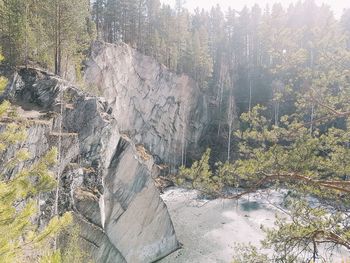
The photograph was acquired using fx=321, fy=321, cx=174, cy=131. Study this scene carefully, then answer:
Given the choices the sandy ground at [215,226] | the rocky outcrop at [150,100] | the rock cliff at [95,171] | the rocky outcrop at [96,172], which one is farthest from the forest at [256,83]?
the rocky outcrop at [96,172]

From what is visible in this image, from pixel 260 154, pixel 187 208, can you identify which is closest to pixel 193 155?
pixel 187 208

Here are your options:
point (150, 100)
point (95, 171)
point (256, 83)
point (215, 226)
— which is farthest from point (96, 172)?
point (256, 83)

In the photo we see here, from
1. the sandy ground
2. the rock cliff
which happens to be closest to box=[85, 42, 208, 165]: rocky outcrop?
the sandy ground

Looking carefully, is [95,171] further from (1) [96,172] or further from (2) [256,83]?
(2) [256,83]

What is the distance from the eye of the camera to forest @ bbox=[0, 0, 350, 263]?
819 cm

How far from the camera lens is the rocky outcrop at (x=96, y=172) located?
1686 centimetres

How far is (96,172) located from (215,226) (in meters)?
12.9

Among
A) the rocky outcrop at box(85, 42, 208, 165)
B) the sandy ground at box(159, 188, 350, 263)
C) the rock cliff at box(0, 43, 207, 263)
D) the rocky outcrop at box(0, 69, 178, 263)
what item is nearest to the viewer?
the rock cliff at box(0, 43, 207, 263)

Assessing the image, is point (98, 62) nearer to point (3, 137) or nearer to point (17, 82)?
point (17, 82)

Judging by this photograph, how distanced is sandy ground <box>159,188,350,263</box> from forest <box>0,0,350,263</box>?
362 centimetres

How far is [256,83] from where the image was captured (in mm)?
59969

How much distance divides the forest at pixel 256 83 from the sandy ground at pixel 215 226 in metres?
3.62

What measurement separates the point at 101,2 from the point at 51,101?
133 ft

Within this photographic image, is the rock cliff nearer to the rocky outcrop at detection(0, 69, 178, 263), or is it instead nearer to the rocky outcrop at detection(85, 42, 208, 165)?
the rocky outcrop at detection(0, 69, 178, 263)
